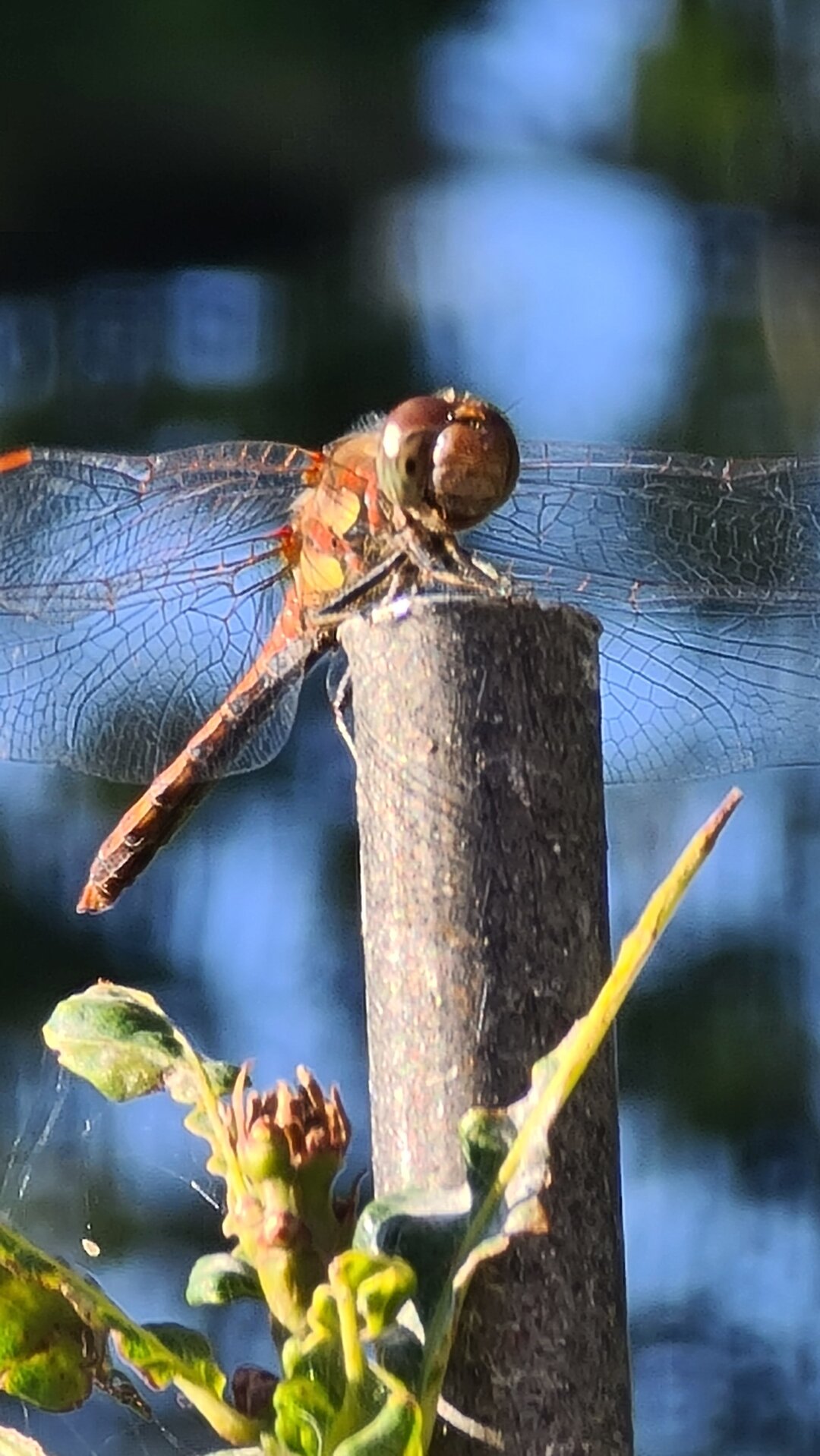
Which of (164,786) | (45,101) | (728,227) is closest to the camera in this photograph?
(164,786)

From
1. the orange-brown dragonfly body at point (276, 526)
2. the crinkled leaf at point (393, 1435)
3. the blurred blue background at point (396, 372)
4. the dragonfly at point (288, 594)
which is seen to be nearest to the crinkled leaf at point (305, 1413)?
the crinkled leaf at point (393, 1435)

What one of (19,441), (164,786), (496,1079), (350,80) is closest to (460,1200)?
(496,1079)

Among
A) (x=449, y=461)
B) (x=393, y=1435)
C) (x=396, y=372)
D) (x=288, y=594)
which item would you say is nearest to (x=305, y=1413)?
(x=393, y=1435)

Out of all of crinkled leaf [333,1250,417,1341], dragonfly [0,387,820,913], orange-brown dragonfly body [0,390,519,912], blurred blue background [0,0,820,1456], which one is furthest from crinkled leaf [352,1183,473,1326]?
blurred blue background [0,0,820,1456]

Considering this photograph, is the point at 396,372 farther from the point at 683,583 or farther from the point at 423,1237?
the point at 423,1237

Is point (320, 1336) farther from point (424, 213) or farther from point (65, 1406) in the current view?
point (424, 213)

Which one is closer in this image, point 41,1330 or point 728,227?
point 41,1330
